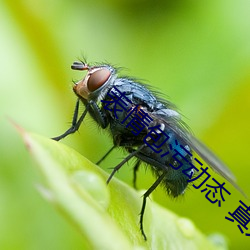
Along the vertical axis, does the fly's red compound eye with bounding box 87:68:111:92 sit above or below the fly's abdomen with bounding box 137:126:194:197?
above

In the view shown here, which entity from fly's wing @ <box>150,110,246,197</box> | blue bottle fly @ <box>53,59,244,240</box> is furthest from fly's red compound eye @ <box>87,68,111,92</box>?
fly's wing @ <box>150,110,246,197</box>

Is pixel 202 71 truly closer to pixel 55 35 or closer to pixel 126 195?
pixel 55 35

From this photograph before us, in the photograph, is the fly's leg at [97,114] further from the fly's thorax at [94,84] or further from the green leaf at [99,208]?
the green leaf at [99,208]

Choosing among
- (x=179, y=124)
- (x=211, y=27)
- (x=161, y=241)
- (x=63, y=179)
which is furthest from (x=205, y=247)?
(x=211, y=27)

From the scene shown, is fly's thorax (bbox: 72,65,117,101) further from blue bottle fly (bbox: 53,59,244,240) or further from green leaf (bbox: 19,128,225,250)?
green leaf (bbox: 19,128,225,250)

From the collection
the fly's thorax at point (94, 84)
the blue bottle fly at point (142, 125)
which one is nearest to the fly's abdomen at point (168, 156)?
the blue bottle fly at point (142, 125)

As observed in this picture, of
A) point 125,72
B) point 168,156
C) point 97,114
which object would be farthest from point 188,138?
point 125,72

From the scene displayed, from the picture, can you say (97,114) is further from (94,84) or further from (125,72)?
(125,72)
